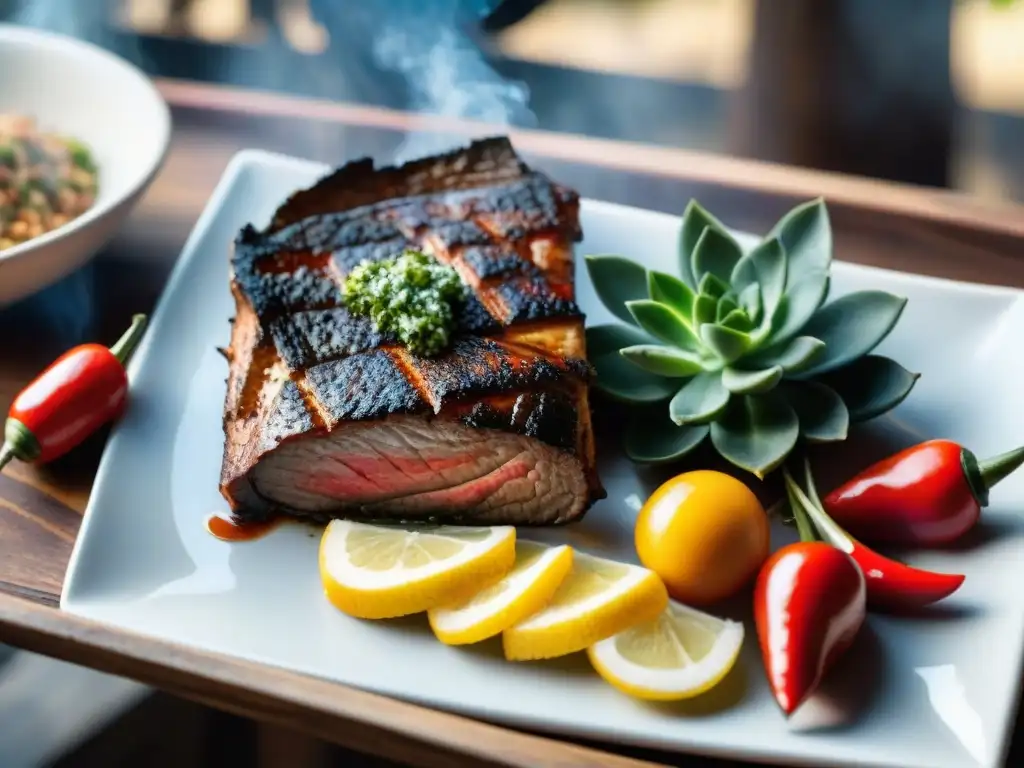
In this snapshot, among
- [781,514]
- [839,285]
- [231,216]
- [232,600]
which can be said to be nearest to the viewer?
[232,600]

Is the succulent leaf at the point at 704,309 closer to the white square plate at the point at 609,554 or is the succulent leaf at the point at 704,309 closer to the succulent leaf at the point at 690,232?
the succulent leaf at the point at 690,232

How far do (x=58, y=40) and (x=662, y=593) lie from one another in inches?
99.9

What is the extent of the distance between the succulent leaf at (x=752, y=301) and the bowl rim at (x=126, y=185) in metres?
1.55

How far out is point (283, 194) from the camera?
3.14 m

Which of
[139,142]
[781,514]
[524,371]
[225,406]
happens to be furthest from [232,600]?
[139,142]

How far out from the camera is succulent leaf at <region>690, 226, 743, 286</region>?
8.61ft

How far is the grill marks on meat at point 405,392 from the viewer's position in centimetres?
224

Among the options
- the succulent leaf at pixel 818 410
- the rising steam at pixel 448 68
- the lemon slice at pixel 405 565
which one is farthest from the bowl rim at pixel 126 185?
the succulent leaf at pixel 818 410

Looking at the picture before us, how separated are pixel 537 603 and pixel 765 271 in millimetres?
988

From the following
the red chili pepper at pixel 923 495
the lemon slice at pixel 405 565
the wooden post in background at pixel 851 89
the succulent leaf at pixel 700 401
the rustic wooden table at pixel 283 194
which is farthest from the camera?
the wooden post in background at pixel 851 89

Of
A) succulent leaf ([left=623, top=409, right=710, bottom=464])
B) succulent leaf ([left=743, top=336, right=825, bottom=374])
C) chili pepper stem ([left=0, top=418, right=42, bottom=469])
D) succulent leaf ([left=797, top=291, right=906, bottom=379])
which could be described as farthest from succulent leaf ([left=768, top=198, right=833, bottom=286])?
chili pepper stem ([left=0, top=418, right=42, bottom=469])

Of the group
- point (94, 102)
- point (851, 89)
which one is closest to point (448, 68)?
point (94, 102)

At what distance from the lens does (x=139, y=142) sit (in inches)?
122

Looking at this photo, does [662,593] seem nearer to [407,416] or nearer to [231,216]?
[407,416]
